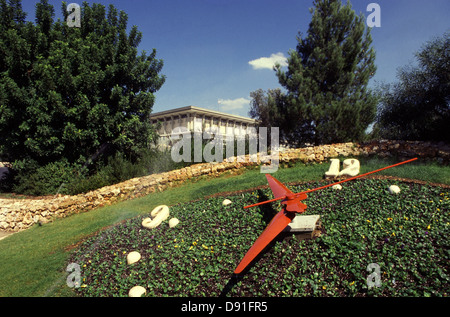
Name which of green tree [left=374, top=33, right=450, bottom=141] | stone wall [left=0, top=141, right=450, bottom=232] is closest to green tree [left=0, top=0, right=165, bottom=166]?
stone wall [left=0, top=141, right=450, bottom=232]

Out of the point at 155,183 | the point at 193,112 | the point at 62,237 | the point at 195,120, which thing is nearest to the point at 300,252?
the point at 62,237

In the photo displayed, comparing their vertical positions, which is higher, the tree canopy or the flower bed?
the tree canopy

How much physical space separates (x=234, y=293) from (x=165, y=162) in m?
11.1

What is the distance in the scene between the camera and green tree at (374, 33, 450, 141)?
13.5 metres

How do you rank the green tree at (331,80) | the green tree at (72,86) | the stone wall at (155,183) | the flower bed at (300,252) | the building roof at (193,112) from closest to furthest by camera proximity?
1. the flower bed at (300,252)
2. the stone wall at (155,183)
3. the green tree at (72,86)
4. the green tree at (331,80)
5. the building roof at (193,112)

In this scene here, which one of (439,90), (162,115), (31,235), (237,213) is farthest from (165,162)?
(162,115)

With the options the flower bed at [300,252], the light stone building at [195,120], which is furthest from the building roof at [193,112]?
the flower bed at [300,252]

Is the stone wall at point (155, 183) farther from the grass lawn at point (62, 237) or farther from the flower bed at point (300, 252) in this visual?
the flower bed at point (300, 252)

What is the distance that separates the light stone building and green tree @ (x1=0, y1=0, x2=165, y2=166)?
61.9ft

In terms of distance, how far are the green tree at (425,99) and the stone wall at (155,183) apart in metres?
2.94

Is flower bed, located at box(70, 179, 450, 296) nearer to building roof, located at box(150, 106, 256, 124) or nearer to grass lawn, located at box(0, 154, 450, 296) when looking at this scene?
grass lawn, located at box(0, 154, 450, 296)

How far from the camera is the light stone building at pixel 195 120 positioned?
124ft

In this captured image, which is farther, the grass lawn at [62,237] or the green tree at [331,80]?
the green tree at [331,80]

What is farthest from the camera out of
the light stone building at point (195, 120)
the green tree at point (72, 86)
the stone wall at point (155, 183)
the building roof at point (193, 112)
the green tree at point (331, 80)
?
the light stone building at point (195, 120)
